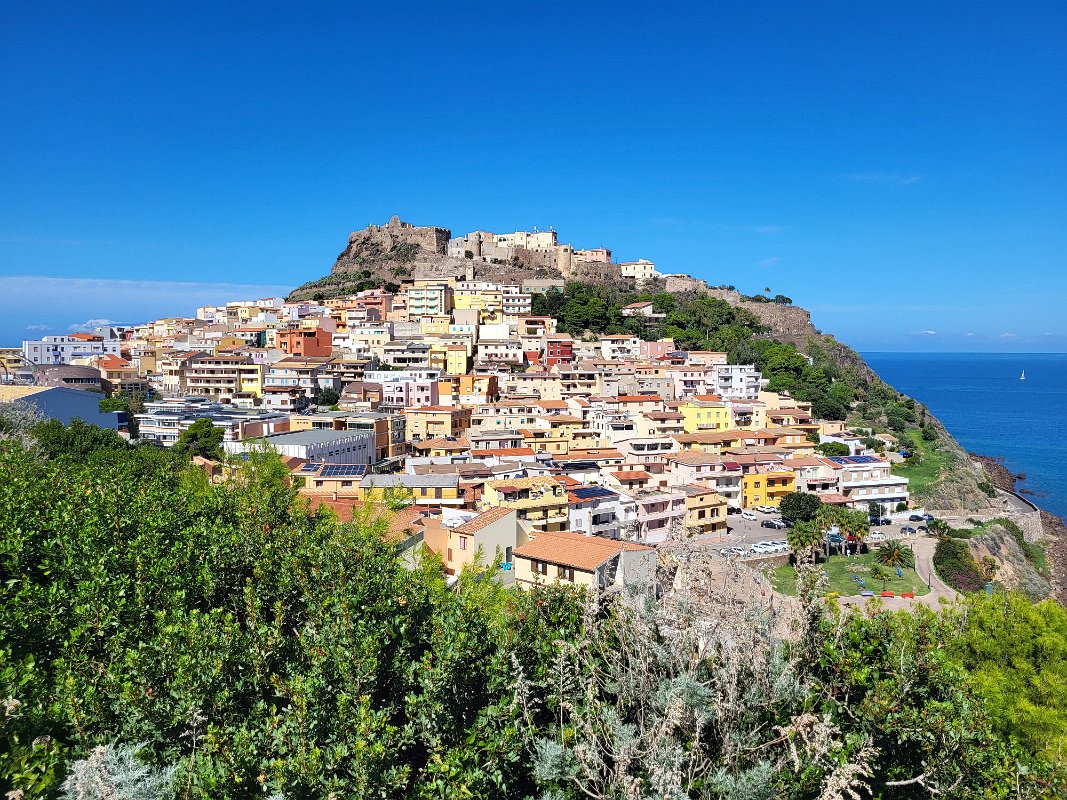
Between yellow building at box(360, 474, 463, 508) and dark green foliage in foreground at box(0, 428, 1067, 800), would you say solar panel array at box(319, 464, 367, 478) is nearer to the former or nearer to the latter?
yellow building at box(360, 474, 463, 508)

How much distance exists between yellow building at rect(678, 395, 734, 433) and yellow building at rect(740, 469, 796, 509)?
7.84 m

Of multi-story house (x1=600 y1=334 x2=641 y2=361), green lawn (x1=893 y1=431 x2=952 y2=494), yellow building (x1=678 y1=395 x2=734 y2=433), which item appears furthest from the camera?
multi-story house (x1=600 y1=334 x2=641 y2=361)

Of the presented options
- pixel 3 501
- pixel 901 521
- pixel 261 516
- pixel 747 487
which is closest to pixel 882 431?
pixel 901 521

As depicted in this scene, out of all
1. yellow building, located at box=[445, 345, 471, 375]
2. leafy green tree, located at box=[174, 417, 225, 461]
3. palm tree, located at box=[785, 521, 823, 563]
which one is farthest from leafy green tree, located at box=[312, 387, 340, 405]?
palm tree, located at box=[785, 521, 823, 563]

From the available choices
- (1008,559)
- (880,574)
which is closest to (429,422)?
(880,574)

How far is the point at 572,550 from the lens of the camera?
57.6 feet

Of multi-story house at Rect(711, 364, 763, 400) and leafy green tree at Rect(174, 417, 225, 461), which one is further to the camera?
multi-story house at Rect(711, 364, 763, 400)

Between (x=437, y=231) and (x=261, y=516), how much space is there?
77.5m

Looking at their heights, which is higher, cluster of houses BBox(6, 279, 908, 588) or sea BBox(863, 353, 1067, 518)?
cluster of houses BBox(6, 279, 908, 588)

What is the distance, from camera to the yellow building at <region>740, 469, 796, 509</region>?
37.0 m

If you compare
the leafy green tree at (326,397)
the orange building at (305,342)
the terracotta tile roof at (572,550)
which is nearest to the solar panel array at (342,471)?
the terracotta tile roof at (572,550)

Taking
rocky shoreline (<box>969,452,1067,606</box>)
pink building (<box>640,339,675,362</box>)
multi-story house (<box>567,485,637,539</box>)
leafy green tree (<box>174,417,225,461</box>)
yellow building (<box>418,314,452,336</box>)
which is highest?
yellow building (<box>418,314,452,336</box>)

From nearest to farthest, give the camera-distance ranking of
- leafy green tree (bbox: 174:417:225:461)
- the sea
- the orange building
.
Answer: leafy green tree (bbox: 174:417:225:461) → the orange building → the sea

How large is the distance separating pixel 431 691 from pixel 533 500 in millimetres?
20078
